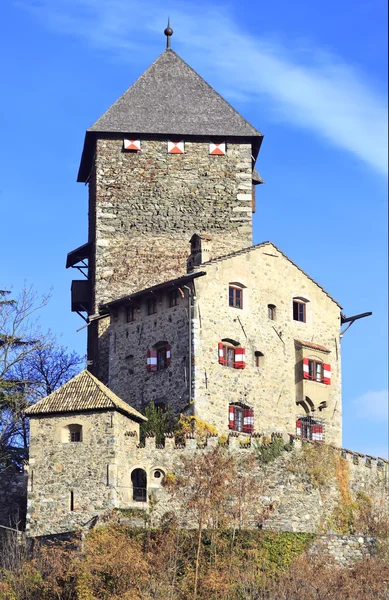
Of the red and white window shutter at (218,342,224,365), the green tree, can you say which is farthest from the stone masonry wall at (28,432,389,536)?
the red and white window shutter at (218,342,224,365)

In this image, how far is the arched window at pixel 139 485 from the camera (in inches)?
2116

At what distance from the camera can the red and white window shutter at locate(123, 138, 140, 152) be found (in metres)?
66.3

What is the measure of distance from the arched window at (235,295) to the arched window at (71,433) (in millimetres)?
8752

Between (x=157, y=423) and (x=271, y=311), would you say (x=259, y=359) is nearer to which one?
(x=271, y=311)

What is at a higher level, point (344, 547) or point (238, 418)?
point (238, 418)

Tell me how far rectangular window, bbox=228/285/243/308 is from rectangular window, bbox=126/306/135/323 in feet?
13.3

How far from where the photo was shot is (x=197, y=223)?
65.7 meters

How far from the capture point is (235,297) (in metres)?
60.0

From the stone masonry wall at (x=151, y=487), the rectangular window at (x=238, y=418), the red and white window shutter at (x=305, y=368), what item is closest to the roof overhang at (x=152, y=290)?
the rectangular window at (x=238, y=418)

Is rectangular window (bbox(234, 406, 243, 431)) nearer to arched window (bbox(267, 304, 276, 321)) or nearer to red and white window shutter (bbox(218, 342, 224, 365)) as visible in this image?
red and white window shutter (bbox(218, 342, 224, 365))

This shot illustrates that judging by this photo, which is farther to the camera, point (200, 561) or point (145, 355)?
point (145, 355)

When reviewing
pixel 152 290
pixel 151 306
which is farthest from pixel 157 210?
pixel 152 290

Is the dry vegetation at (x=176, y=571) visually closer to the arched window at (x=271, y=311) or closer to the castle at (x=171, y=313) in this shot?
the castle at (x=171, y=313)

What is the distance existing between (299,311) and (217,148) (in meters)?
8.74
